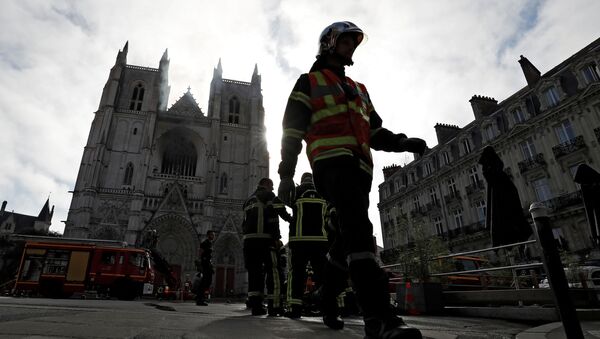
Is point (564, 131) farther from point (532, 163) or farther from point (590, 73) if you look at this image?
point (590, 73)

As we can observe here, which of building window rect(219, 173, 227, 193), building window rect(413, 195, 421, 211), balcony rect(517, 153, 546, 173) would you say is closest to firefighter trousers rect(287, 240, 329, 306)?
balcony rect(517, 153, 546, 173)

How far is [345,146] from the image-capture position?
2252 millimetres

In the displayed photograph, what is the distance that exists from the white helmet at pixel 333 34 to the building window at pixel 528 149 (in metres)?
22.8

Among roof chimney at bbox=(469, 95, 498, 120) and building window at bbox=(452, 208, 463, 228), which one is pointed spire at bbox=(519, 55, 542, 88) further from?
building window at bbox=(452, 208, 463, 228)

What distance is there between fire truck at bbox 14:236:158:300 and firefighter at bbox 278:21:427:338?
1504cm

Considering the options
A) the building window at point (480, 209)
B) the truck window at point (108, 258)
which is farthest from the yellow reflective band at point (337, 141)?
the building window at point (480, 209)

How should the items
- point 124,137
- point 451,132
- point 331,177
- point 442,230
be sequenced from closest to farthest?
point 331,177, point 442,230, point 451,132, point 124,137

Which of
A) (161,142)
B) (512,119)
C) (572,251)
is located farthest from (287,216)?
(161,142)

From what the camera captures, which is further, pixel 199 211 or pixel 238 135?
pixel 238 135

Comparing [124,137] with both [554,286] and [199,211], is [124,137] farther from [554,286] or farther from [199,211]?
[554,286]

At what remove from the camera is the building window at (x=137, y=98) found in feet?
124

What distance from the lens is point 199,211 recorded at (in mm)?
32750

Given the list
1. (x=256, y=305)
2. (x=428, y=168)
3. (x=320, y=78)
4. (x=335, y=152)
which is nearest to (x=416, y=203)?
(x=428, y=168)

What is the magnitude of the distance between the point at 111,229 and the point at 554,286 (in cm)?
3368
